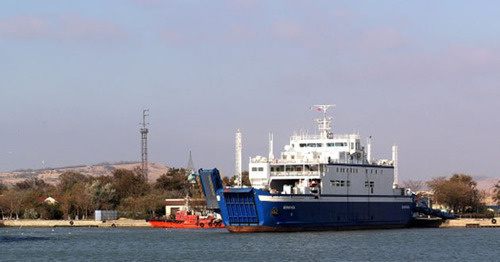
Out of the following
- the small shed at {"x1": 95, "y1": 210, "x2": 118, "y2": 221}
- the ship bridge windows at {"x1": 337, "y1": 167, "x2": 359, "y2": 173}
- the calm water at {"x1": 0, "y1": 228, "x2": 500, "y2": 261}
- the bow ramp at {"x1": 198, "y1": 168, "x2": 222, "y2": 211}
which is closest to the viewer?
the calm water at {"x1": 0, "y1": 228, "x2": 500, "y2": 261}

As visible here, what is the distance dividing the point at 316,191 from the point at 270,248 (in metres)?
19.6

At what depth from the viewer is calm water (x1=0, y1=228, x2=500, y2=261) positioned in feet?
205

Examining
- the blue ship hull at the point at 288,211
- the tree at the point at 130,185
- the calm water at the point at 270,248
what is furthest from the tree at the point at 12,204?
the blue ship hull at the point at 288,211

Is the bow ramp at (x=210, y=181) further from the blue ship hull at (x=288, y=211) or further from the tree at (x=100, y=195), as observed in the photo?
the tree at (x=100, y=195)

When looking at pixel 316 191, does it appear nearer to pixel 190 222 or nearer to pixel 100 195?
pixel 190 222

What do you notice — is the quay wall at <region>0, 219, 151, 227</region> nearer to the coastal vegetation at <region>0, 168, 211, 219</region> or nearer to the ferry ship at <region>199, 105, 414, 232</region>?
the coastal vegetation at <region>0, 168, 211, 219</region>

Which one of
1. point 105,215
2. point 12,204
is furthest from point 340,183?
point 12,204

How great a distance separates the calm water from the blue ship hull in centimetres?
132

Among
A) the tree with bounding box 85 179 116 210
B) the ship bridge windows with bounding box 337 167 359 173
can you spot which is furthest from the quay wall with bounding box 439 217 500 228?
the tree with bounding box 85 179 116 210

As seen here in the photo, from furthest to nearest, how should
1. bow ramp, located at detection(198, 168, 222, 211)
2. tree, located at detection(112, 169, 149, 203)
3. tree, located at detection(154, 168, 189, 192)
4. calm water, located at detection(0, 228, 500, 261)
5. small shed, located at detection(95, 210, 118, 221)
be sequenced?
1. tree, located at detection(154, 168, 189, 192)
2. tree, located at detection(112, 169, 149, 203)
3. small shed, located at detection(95, 210, 118, 221)
4. bow ramp, located at detection(198, 168, 222, 211)
5. calm water, located at detection(0, 228, 500, 261)

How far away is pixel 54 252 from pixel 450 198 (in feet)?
286

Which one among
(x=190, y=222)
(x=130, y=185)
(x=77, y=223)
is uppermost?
(x=130, y=185)

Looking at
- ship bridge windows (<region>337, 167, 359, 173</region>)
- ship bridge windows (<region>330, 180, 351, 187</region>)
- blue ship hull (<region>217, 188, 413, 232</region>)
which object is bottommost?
blue ship hull (<region>217, 188, 413, 232</region>)

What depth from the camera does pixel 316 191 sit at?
8625 cm
